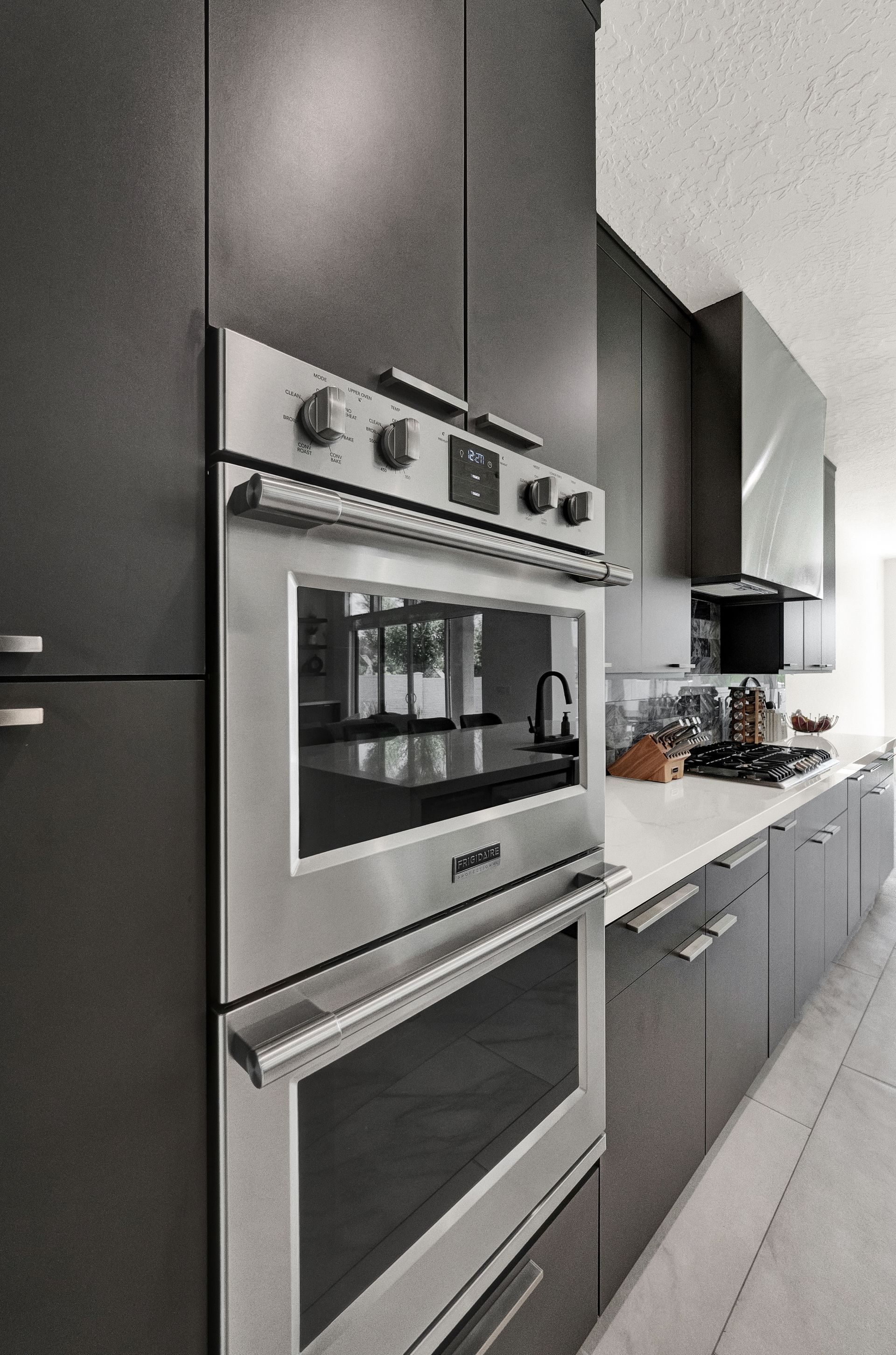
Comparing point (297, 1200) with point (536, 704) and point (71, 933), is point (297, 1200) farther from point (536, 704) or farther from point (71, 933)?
point (536, 704)

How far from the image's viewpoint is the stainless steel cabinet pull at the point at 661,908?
3.69 ft

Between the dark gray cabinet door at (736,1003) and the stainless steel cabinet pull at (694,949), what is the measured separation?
5 cm

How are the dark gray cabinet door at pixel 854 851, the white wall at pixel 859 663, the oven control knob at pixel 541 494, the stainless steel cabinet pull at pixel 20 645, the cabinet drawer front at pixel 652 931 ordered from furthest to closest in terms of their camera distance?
1. the white wall at pixel 859 663
2. the dark gray cabinet door at pixel 854 851
3. the cabinet drawer front at pixel 652 931
4. the oven control knob at pixel 541 494
5. the stainless steel cabinet pull at pixel 20 645

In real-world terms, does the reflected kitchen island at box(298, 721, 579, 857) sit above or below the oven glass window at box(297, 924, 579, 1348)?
above

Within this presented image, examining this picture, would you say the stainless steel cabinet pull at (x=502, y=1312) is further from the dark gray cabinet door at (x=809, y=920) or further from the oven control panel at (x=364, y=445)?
the dark gray cabinet door at (x=809, y=920)

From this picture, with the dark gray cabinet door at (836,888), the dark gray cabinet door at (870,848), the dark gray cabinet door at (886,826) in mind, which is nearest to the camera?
the dark gray cabinet door at (836,888)

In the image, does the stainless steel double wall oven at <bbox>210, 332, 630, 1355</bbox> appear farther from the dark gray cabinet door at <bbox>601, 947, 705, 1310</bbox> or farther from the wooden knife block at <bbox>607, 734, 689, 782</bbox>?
the wooden knife block at <bbox>607, 734, 689, 782</bbox>

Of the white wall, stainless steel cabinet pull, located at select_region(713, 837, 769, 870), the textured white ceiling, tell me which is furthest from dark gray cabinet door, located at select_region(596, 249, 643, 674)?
the white wall

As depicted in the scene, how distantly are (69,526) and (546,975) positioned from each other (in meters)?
0.83

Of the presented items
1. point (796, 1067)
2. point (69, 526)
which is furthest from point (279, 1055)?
point (796, 1067)

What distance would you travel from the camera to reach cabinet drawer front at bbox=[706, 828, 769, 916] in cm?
143

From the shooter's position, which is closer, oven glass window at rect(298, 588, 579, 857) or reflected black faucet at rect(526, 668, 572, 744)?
oven glass window at rect(298, 588, 579, 857)

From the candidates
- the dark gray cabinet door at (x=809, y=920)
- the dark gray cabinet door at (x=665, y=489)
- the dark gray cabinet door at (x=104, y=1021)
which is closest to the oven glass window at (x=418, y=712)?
the dark gray cabinet door at (x=104, y=1021)

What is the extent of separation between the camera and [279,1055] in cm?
51
